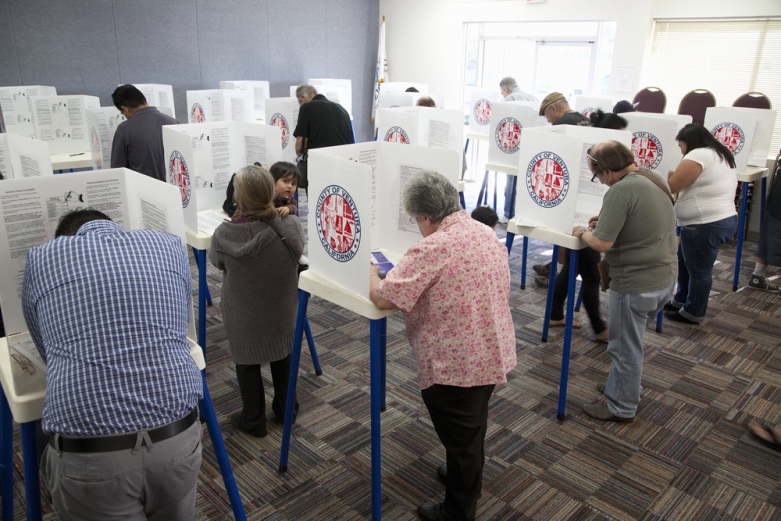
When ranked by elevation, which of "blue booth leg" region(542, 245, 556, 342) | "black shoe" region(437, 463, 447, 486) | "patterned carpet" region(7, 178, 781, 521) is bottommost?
"patterned carpet" region(7, 178, 781, 521)

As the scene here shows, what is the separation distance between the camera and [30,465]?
1.60 m

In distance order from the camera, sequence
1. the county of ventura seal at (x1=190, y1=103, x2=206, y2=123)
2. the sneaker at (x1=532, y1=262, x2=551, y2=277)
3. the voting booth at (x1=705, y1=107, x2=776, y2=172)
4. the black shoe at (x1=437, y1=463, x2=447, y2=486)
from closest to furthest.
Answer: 1. the black shoe at (x1=437, y1=463, x2=447, y2=486)
2. the voting booth at (x1=705, y1=107, x2=776, y2=172)
3. the sneaker at (x1=532, y1=262, x2=551, y2=277)
4. the county of ventura seal at (x1=190, y1=103, x2=206, y2=123)

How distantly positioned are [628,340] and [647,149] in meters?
1.59

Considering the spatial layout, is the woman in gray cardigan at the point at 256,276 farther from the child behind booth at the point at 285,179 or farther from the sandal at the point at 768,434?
the sandal at the point at 768,434

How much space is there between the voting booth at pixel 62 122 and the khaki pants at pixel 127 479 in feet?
13.9

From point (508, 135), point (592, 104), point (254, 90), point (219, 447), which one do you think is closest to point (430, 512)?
point (219, 447)

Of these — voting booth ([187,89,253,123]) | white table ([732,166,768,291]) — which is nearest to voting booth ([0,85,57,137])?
voting booth ([187,89,253,123])

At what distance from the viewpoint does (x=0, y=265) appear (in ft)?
5.47

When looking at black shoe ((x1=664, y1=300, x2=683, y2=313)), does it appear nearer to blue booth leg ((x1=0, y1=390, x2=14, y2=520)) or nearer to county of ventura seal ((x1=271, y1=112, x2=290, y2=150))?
county of ventura seal ((x1=271, y1=112, x2=290, y2=150))

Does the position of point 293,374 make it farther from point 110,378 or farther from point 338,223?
point 110,378

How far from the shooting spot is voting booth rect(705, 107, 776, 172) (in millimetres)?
4258

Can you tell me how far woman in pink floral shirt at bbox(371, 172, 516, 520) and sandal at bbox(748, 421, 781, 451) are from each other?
150 cm

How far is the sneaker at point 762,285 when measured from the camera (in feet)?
14.5

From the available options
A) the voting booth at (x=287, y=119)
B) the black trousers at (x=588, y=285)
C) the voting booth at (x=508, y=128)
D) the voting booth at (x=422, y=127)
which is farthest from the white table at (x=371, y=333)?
the voting booth at (x=287, y=119)
